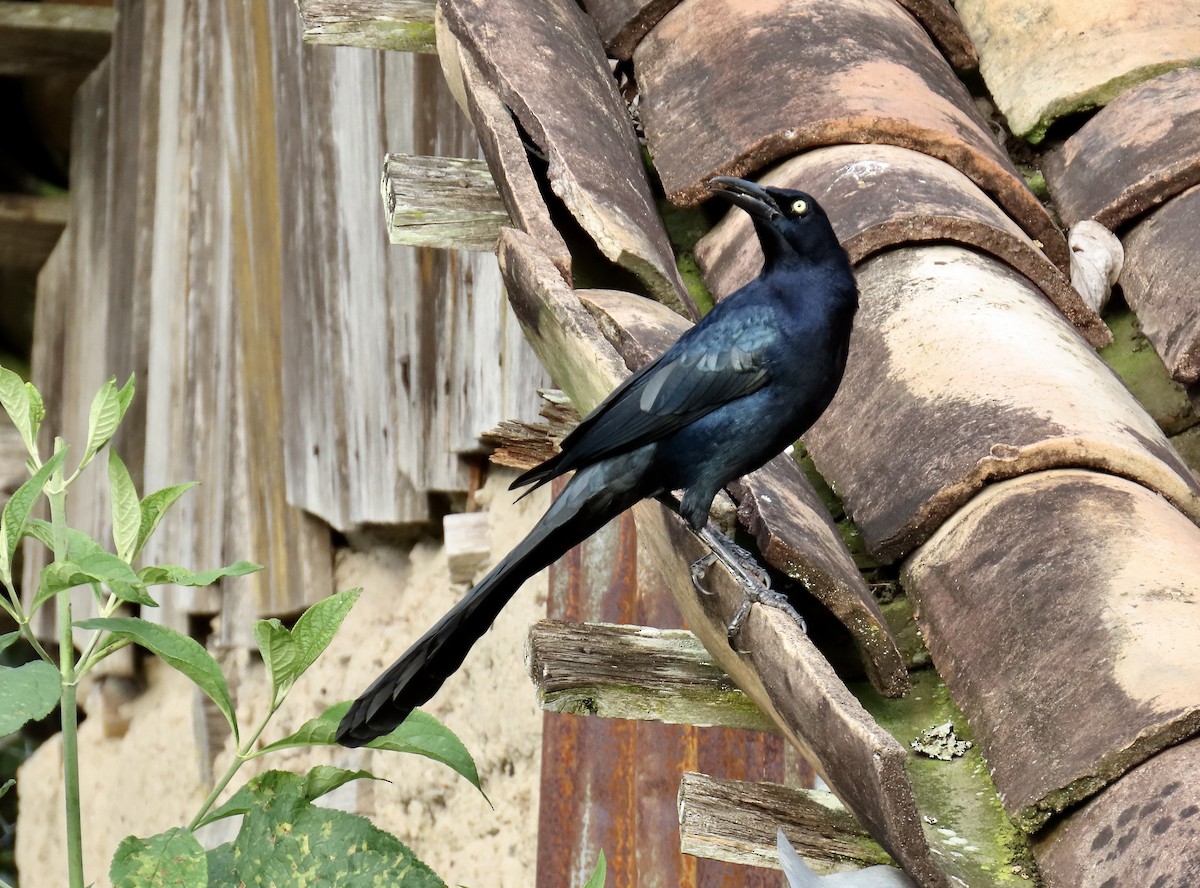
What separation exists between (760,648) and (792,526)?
1.01 ft

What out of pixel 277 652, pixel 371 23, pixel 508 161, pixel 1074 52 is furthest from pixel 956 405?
pixel 371 23

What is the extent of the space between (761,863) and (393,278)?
9.40 feet

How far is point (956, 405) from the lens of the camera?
2.24 m

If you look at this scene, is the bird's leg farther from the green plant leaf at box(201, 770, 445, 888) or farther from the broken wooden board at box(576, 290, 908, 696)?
the green plant leaf at box(201, 770, 445, 888)

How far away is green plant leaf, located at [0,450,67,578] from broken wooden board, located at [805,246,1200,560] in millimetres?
1181

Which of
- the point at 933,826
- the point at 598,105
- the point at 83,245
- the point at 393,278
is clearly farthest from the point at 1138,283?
the point at 83,245

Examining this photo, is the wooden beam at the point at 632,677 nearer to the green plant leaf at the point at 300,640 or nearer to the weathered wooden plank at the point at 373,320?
the green plant leaf at the point at 300,640

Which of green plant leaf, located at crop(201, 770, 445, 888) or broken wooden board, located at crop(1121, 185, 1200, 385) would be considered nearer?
green plant leaf, located at crop(201, 770, 445, 888)

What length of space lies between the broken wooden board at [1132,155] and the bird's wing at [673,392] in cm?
100

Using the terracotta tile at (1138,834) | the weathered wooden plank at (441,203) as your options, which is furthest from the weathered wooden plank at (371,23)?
the terracotta tile at (1138,834)

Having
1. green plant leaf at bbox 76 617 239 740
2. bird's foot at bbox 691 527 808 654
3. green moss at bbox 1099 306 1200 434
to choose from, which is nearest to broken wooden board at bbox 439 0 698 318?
bird's foot at bbox 691 527 808 654

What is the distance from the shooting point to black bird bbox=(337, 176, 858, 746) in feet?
7.25

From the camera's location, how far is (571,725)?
11.2 ft

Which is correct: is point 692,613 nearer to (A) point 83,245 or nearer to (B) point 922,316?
(B) point 922,316
